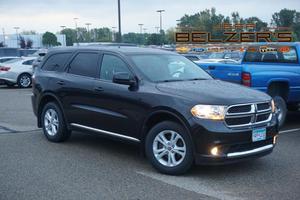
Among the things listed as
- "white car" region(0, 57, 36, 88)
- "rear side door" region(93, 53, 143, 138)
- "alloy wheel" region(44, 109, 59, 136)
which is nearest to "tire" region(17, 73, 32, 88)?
"white car" region(0, 57, 36, 88)

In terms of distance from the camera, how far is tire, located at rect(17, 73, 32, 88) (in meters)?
21.5


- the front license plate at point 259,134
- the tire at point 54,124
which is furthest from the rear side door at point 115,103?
the front license plate at point 259,134

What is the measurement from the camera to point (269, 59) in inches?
412

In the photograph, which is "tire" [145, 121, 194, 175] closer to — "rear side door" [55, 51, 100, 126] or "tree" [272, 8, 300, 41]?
"rear side door" [55, 51, 100, 126]

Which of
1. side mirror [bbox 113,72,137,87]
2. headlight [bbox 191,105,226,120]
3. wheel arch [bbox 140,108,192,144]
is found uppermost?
side mirror [bbox 113,72,137,87]

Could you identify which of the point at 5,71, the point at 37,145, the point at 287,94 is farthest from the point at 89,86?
the point at 5,71

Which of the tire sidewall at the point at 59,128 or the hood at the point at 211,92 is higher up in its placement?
the hood at the point at 211,92

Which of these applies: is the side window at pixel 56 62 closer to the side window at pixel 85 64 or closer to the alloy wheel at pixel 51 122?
the side window at pixel 85 64

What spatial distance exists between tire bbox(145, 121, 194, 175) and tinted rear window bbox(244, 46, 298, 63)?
195 inches

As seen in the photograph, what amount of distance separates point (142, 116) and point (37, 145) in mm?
2568

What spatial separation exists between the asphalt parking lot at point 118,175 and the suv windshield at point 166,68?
1.33 m

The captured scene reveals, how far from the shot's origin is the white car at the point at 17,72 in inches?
832

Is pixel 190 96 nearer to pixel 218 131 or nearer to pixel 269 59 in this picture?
pixel 218 131

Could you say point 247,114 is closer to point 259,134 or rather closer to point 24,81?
point 259,134
